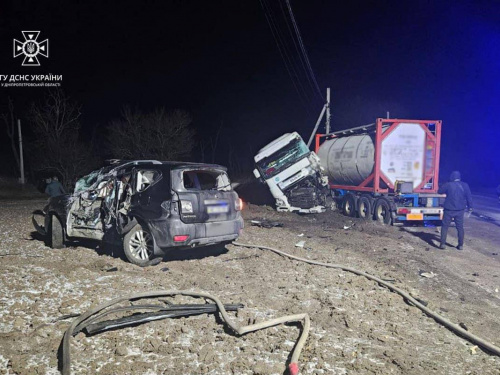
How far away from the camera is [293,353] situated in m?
3.64

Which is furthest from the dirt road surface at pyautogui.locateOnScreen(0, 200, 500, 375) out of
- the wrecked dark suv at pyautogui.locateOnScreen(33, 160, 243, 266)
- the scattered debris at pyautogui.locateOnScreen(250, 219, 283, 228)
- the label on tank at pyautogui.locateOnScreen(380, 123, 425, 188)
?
the label on tank at pyautogui.locateOnScreen(380, 123, 425, 188)

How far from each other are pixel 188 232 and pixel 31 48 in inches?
944

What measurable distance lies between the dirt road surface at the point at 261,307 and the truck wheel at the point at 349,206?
4945mm

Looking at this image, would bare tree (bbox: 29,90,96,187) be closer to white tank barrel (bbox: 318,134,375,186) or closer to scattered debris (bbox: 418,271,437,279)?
white tank barrel (bbox: 318,134,375,186)

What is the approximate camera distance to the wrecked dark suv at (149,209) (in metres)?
6.32

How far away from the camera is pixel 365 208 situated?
13.3m

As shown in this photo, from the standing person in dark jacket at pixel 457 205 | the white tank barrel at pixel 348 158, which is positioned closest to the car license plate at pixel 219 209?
the standing person in dark jacket at pixel 457 205

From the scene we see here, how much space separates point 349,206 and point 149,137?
20.2m

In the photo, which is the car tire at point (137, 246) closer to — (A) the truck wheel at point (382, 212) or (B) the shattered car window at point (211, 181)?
(B) the shattered car window at point (211, 181)

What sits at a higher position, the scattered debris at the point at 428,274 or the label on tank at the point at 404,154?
the label on tank at the point at 404,154

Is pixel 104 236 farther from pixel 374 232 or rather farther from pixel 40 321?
pixel 374 232

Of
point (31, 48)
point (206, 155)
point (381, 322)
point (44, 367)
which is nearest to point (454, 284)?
point (381, 322)

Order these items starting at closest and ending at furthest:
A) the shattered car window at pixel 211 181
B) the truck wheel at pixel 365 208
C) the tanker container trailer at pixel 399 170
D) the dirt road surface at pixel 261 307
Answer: the dirt road surface at pixel 261 307 < the shattered car window at pixel 211 181 < the tanker container trailer at pixel 399 170 < the truck wheel at pixel 365 208

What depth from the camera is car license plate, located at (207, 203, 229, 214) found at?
665cm
